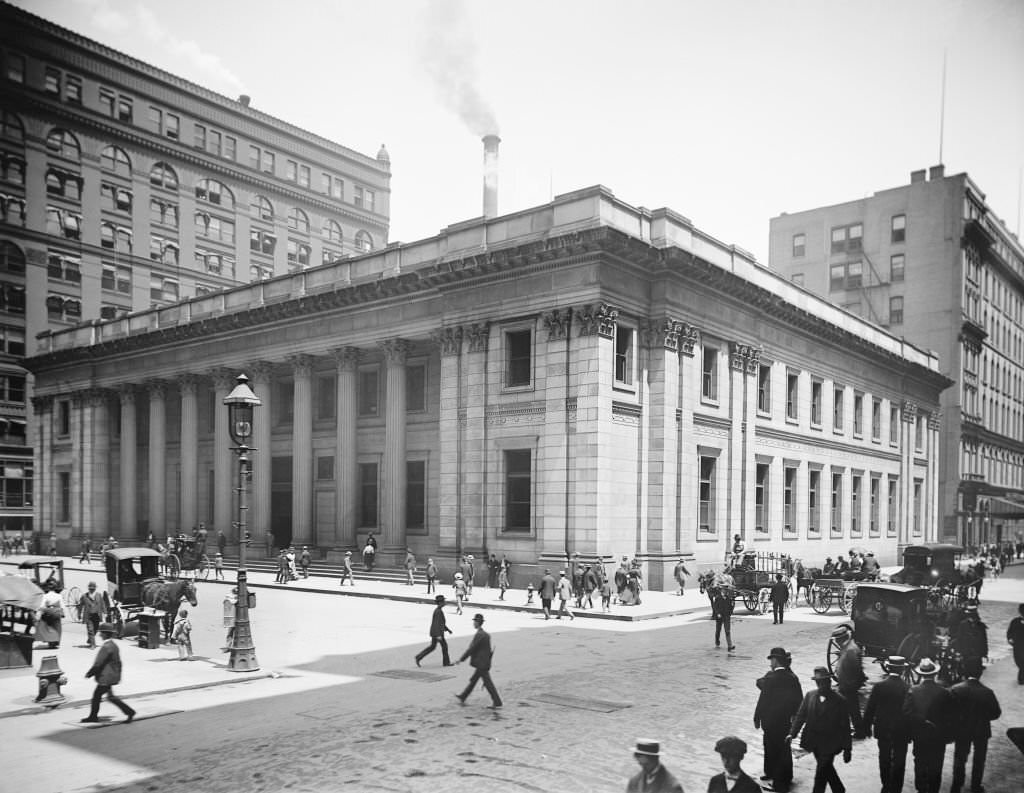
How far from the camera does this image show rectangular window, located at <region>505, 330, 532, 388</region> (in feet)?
114

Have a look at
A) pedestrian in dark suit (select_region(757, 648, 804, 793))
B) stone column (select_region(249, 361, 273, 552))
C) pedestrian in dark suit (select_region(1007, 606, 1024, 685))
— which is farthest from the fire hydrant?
stone column (select_region(249, 361, 273, 552))

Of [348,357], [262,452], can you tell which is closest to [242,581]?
[348,357]

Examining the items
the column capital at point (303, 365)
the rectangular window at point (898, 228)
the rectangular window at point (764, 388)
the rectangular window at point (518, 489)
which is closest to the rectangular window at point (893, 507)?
the rectangular window at point (764, 388)

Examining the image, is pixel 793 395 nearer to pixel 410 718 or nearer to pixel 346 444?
pixel 346 444

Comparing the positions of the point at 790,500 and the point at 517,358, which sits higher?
the point at 517,358

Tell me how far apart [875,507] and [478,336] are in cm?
3333

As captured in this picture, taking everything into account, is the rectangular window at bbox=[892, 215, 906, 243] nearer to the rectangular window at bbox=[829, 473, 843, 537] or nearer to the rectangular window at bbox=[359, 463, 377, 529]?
the rectangular window at bbox=[829, 473, 843, 537]

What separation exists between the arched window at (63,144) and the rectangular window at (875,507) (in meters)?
56.7

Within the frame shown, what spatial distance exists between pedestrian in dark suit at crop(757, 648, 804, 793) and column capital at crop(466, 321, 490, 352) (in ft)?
86.5

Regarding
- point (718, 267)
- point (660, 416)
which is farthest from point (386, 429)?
point (718, 267)

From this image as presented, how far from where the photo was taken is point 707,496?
37594 millimetres

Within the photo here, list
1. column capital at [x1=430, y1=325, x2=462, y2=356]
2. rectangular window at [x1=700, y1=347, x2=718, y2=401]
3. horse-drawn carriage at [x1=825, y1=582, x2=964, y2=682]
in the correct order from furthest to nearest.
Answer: rectangular window at [x1=700, y1=347, x2=718, y2=401]
column capital at [x1=430, y1=325, x2=462, y2=356]
horse-drawn carriage at [x1=825, y1=582, x2=964, y2=682]

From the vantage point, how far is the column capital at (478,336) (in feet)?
116

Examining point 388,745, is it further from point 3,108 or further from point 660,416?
point 3,108
